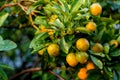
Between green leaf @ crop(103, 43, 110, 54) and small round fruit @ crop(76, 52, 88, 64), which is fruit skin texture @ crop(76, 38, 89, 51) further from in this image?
green leaf @ crop(103, 43, 110, 54)

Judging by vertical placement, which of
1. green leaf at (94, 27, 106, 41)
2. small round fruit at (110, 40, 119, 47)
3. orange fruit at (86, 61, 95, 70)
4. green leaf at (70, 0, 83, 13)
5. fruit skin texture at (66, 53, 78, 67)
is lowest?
orange fruit at (86, 61, 95, 70)

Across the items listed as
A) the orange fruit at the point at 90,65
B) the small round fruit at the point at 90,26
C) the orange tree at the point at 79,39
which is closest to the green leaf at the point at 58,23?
the orange tree at the point at 79,39

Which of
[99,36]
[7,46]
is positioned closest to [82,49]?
[99,36]

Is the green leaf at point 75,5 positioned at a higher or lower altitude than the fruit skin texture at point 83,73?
higher

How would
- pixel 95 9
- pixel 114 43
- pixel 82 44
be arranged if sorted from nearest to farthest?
pixel 82 44, pixel 95 9, pixel 114 43

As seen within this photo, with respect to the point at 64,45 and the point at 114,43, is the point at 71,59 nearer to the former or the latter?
the point at 64,45

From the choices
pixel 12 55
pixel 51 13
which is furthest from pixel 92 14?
pixel 12 55

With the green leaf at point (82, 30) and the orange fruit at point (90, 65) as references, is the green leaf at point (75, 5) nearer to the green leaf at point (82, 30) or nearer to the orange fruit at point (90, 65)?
the green leaf at point (82, 30)

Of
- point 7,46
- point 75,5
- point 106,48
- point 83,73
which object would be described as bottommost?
point 83,73

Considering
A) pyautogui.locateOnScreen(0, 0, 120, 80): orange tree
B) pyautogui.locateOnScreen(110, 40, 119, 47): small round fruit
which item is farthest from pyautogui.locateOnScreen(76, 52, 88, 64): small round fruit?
pyautogui.locateOnScreen(110, 40, 119, 47): small round fruit
